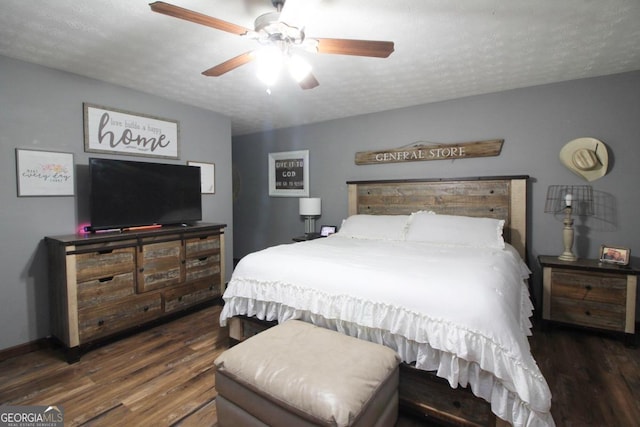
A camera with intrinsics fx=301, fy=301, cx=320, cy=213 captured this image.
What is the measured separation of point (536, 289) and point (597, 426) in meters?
1.79

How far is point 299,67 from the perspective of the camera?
1867 mm

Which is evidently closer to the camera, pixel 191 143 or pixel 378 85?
pixel 378 85

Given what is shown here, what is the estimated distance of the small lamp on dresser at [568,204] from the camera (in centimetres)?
279

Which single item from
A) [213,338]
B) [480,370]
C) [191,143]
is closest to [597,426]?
[480,370]

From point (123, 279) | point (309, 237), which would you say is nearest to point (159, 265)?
point (123, 279)

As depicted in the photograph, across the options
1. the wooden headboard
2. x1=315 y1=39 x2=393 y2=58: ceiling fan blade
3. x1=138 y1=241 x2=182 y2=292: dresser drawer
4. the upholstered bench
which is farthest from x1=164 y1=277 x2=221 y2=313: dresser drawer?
x1=315 y1=39 x2=393 y2=58: ceiling fan blade

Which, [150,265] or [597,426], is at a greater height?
[150,265]

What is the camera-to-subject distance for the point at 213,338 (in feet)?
8.78

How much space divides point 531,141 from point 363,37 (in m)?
2.20

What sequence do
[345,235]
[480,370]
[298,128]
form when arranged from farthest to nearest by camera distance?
1. [298,128]
2. [345,235]
3. [480,370]

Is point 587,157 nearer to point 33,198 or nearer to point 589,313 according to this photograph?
point 589,313

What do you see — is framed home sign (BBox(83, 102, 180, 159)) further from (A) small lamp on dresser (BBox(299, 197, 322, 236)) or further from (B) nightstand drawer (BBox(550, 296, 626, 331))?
(B) nightstand drawer (BBox(550, 296, 626, 331))

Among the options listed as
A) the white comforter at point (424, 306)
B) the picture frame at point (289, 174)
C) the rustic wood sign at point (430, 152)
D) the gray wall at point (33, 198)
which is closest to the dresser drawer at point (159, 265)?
the gray wall at point (33, 198)

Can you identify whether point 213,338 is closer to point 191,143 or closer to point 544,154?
point 191,143
